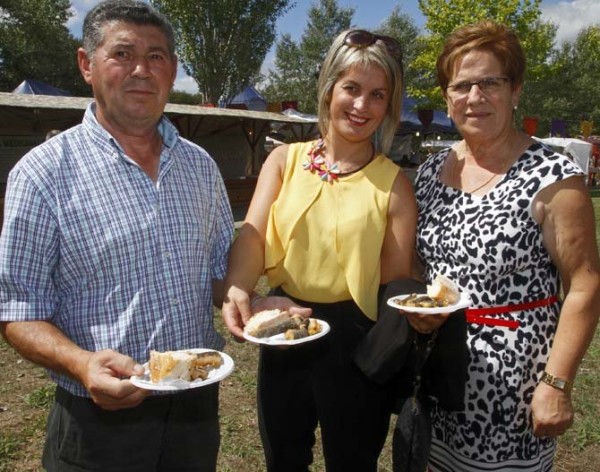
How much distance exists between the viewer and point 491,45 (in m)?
2.41

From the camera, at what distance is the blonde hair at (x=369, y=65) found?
8.10 feet

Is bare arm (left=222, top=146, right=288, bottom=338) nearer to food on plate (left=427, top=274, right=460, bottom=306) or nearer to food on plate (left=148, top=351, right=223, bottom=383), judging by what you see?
food on plate (left=148, top=351, right=223, bottom=383)

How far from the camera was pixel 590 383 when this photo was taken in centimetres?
545

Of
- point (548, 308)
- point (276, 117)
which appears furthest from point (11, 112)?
point (548, 308)

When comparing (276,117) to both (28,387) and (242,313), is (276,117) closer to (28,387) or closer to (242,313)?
(28,387)

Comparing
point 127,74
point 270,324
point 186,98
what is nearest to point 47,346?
Result: point 270,324

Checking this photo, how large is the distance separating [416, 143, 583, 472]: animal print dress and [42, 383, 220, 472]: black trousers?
3.88 feet

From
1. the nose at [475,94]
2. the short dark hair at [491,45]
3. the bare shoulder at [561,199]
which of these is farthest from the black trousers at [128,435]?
the short dark hair at [491,45]

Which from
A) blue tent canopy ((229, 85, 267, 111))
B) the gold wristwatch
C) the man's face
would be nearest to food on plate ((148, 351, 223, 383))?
the man's face

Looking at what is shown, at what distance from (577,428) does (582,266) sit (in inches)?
117

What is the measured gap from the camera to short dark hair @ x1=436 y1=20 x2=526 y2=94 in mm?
2408

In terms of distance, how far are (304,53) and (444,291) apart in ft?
204

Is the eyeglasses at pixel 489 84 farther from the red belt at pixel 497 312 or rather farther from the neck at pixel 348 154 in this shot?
the red belt at pixel 497 312

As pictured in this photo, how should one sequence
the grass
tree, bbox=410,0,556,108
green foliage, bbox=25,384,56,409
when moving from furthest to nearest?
tree, bbox=410,0,556,108, green foliage, bbox=25,384,56,409, the grass
